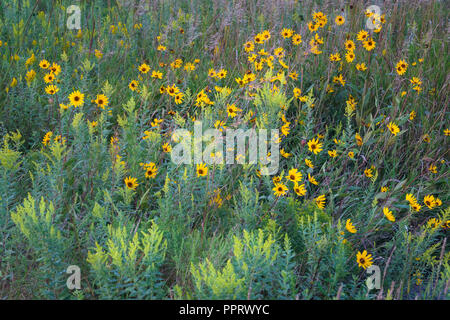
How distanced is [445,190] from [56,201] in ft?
6.49

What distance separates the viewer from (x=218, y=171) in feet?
7.36

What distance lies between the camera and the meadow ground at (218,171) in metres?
1.63

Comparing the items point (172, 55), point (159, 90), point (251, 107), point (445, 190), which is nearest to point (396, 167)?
point (445, 190)

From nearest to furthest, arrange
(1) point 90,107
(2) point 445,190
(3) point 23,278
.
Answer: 1. (3) point 23,278
2. (2) point 445,190
3. (1) point 90,107

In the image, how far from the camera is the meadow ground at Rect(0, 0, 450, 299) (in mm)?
1633

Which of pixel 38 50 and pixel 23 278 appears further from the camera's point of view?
pixel 38 50

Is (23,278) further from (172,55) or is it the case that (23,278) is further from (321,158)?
(172,55)

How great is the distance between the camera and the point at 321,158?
2.58m

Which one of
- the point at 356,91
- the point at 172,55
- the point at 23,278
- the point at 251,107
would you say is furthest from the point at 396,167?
the point at 23,278

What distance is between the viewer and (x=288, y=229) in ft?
6.50

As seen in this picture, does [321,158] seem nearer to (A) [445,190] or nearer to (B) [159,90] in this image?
(A) [445,190]

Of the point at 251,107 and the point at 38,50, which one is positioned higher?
the point at 38,50
